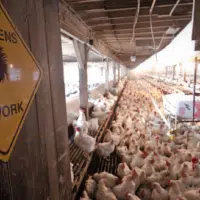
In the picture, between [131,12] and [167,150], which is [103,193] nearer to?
[167,150]

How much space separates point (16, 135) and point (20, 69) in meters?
0.24

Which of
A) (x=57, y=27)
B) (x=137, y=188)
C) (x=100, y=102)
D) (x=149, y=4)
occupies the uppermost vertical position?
(x=149, y=4)

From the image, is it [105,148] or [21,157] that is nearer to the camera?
[21,157]

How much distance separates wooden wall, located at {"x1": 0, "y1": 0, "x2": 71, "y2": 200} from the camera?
0.68 meters

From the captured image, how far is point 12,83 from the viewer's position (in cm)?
63

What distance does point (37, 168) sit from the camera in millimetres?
809

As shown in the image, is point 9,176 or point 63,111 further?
point 63,111

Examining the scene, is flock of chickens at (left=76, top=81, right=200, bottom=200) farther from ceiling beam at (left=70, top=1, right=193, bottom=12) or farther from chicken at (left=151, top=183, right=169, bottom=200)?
ceiling beam at (left=70, top=1, right=193, bottom=12)

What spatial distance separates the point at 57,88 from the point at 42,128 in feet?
0.87

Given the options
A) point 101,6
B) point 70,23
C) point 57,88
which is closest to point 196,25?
point 101,6

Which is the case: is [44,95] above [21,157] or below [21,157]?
above

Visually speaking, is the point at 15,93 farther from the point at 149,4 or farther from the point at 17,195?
the point at 149,4

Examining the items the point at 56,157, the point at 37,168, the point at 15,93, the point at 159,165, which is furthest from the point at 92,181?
the point at 15,93

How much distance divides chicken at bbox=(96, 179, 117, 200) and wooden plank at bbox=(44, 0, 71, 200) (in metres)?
0.58
